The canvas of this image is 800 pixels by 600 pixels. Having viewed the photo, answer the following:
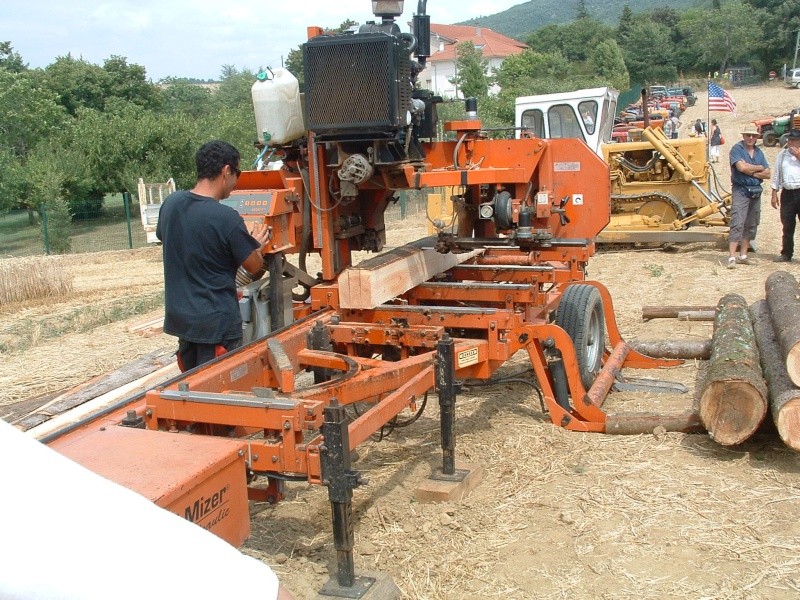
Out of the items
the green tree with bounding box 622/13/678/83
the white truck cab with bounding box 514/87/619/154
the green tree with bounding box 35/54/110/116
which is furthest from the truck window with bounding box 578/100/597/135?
the green tree with bounding box 622/13/678/83

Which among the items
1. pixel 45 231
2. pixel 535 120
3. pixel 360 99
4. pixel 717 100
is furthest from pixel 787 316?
pixel 45 231

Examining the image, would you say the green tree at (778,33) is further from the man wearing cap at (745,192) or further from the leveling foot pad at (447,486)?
the leveling foot pad at (447,486)

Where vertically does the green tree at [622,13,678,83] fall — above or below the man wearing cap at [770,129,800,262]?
above

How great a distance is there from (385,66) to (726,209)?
10.4 meters

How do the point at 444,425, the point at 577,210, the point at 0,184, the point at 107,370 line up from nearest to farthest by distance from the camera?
the point at 444,425
the point at 577,210
the point at 107,370
the point at 0,184

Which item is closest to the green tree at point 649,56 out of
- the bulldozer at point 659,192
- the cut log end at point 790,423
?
the bulldozer at point 659,192

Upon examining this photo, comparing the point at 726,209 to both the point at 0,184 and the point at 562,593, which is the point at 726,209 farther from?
the point at 0,184

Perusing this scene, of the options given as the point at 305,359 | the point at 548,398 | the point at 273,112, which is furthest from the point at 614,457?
the point at 273,112

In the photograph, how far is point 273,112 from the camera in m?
5.35

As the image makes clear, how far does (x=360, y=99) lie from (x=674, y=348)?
12.9ft

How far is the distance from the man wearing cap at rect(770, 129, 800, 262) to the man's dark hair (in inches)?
368

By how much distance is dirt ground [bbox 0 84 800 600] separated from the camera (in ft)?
12.3

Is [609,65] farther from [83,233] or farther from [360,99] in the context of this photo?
[360,99]

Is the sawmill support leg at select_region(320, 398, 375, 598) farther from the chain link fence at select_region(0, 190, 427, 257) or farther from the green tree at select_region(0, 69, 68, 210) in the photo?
the green tree at select_region(0, 69, 68, 210)
